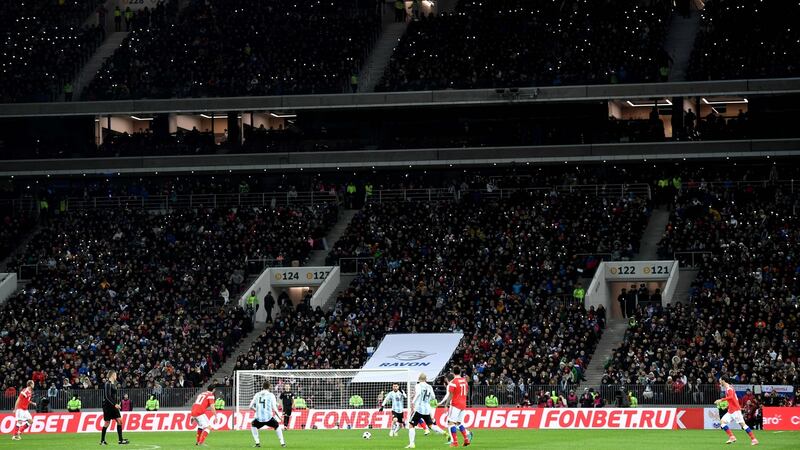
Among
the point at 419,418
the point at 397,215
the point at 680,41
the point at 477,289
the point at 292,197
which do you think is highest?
the point at 680,41

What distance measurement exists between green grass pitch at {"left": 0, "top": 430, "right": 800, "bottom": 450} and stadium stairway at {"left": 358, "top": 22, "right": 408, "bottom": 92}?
31.9 m

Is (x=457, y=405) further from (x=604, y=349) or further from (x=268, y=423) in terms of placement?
(x=604, y=349)

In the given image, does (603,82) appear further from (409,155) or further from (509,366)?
(509,366)

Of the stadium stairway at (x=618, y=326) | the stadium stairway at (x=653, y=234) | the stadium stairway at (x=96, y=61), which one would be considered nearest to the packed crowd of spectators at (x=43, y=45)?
the stadium stairway at (x=96, y=61)

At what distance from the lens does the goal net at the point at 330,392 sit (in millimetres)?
46031

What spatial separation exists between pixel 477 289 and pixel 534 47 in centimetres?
1770

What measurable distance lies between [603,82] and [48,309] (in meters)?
29.5

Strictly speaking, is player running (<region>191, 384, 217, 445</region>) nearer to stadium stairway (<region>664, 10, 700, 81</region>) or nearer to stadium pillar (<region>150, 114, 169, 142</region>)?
stadium stairway (<region>664, 10, 700, 81</region>)

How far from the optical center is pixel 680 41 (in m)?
71.7

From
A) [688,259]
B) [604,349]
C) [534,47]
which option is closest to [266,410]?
[604,349]

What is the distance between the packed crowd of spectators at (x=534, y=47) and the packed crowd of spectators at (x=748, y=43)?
2.20 metres

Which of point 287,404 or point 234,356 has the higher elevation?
point 287,404

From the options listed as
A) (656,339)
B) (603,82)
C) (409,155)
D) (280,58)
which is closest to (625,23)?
(603,82)

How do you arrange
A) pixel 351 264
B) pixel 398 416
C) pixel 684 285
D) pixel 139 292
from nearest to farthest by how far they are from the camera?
pixel 398 416 → pixel 684 285 → pixel 139 292 → pixel 351 264
